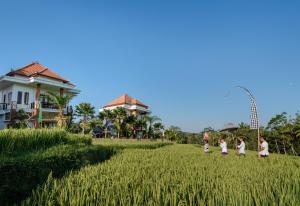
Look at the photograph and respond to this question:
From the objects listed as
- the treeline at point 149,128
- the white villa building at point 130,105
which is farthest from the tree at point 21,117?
the white villa building at point 130,105

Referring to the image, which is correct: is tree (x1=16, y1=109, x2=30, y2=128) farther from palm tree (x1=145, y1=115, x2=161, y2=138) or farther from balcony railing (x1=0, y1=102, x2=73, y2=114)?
palm tree (x1=145, y1=115, x2=161, y2=138)

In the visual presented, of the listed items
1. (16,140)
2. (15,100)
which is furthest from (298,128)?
(15,100)

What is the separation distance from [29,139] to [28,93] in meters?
19.7

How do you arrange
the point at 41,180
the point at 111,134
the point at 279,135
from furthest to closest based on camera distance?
the point at 111,134 → the point at 279,135 → the point at 41,180

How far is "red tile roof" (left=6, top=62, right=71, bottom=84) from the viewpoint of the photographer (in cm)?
2654

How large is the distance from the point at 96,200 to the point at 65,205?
0.42 meters

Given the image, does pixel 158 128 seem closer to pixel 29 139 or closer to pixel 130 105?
pixel 130 105

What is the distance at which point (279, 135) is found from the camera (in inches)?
938

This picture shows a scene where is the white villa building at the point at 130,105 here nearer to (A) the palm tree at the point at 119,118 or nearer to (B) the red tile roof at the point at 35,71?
(A) the palm tree at the point at 119,118

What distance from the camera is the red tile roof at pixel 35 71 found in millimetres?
26538

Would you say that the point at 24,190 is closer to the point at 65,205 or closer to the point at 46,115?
the point at 65,205

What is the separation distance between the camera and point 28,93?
26969 mm

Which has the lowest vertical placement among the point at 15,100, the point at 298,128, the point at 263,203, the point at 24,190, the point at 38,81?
the point at 24,190

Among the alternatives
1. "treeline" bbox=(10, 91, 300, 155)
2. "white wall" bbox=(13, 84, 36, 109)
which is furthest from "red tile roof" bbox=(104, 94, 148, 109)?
"white wall" bbox=(13, 84, 36, 109)
